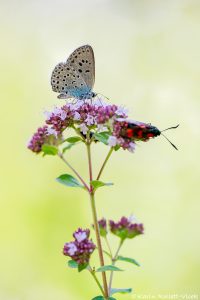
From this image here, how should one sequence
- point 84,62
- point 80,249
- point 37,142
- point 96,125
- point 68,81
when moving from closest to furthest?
point 80,249
point 37,142
point 96,125
point 84,62
point 68,81

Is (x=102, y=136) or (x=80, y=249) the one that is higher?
(x=102, y=136)

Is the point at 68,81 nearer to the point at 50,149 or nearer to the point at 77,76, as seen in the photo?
the point at 77,76

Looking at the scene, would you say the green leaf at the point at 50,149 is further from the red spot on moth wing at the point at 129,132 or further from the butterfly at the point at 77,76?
the butterfly at the point at 77,76

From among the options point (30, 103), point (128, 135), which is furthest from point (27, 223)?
point (128, 135)

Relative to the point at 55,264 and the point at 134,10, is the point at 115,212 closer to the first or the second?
the point at 55,264

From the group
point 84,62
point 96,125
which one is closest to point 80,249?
point 96,125

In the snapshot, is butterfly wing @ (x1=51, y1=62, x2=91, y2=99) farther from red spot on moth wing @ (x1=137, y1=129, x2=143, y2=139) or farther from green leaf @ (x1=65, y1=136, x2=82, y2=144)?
red spot on moth wing @ (x1=137, y1=129, x2=143, y2=139)

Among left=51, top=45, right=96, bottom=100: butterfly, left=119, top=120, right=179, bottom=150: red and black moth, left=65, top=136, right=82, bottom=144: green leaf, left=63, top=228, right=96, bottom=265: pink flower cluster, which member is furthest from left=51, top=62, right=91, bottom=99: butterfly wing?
left=63, top=228, right=96, bottom=265: pink flower cluster
